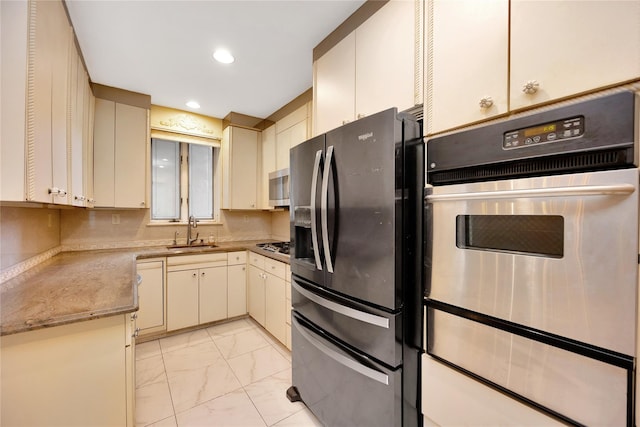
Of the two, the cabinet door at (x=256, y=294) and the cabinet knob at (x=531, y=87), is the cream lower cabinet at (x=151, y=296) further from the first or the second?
the cabinet knob at (x=531, y=87)

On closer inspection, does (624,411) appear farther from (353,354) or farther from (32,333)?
(32,333)

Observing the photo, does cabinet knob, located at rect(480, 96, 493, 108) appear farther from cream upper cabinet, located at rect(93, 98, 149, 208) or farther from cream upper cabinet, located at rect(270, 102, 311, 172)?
cream upper cabinet, located at rect(93, 98, 149, 208)

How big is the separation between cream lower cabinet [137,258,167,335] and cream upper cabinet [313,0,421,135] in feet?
7.10

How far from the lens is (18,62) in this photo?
1.05 meters

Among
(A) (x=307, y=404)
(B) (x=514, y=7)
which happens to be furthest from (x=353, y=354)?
(B) (x=514, y=7)

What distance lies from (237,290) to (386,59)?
9.20 feet

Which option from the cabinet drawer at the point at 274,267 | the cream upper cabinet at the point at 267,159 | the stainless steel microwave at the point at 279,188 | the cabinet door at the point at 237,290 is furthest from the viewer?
the cream upper cabinet at the point at 267,159

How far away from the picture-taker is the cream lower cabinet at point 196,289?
2754 mm

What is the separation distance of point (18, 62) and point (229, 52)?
1.29 metres

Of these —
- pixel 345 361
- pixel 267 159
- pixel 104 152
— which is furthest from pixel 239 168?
pixel 345 361

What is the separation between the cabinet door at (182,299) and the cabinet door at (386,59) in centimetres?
245

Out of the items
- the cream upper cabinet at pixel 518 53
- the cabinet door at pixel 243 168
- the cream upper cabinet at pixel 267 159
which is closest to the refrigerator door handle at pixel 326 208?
the cream upper cabinet at pixel 518 53

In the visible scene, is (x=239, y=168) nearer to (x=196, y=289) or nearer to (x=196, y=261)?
(x=196, y=261)

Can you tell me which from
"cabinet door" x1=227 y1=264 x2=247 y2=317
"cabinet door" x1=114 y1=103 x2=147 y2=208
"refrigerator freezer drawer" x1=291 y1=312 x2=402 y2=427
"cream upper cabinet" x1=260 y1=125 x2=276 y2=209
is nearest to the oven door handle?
"refrigerator freezer drawer" x1=291 y1=312 x2=402 y2=427
